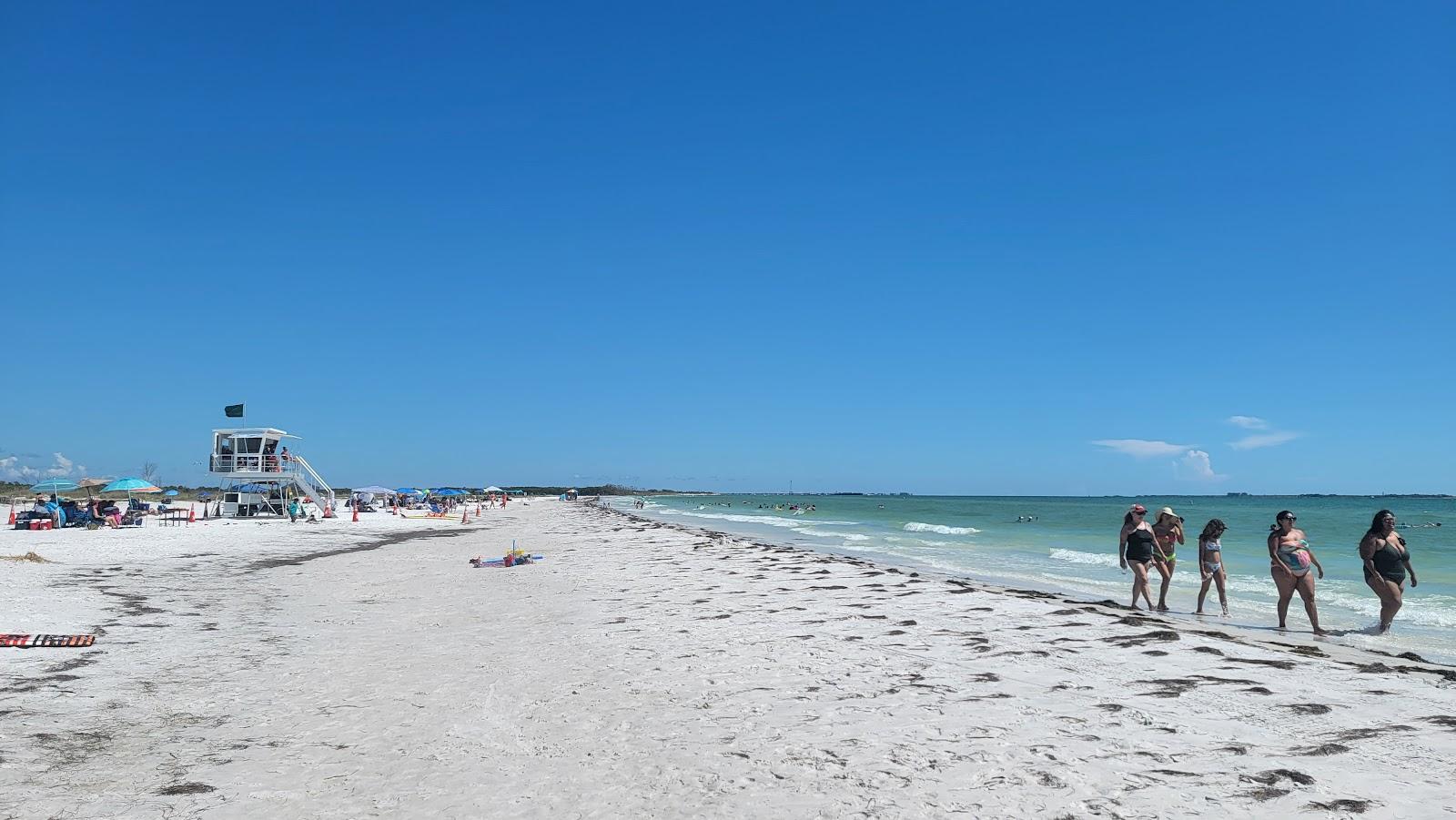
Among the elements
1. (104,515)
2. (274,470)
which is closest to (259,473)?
(274,470)

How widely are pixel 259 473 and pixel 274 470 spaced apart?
1.05 m

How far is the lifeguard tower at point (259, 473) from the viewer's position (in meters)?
40.8

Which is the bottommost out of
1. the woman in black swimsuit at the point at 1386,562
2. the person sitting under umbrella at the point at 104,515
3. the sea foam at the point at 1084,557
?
the sea foam at the point at 1084,557

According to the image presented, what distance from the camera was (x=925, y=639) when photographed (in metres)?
9.02

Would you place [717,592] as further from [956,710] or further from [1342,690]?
[1342,690]

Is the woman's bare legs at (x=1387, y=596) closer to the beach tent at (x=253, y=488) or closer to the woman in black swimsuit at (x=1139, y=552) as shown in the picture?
the woman in black swimsuit at (x=1139, y=552)

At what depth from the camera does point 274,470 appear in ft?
138

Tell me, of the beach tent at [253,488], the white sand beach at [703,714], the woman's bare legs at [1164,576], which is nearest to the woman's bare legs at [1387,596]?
the white sand beach at [703,714]

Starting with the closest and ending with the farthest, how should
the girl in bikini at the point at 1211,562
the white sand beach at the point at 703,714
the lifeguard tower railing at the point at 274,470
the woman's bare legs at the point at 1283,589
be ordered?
the white sand beach at the point at 703,714
the woman's bare legs at the point at 1283,589
the girl in bikini at the point at 1211,562
the lifeguard tower railing at the point at 274,470

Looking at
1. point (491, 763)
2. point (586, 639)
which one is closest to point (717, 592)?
point (586, 639)

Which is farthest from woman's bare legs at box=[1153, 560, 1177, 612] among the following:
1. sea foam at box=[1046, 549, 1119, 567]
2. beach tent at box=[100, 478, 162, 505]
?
beach tent at box=[100, 478, 162, 505]

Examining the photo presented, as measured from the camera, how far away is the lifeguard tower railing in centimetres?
4078

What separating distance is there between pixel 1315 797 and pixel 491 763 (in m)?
4.76

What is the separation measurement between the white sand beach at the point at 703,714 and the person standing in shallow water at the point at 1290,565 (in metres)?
1.46
